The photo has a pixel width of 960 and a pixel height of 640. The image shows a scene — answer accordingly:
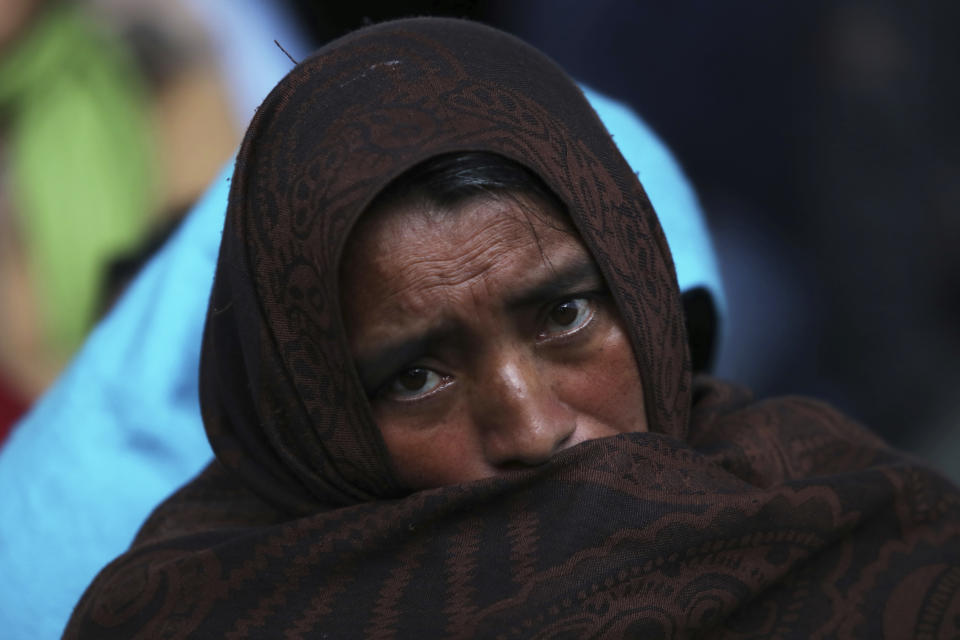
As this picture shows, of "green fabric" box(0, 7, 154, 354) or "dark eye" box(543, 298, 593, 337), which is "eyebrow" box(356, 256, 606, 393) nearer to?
"dark eye" box(543, 298, 593, 337)

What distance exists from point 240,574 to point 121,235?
2817 mm

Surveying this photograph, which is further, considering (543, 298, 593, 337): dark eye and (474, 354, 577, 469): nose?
(543, 298, 593, 337): dark eye

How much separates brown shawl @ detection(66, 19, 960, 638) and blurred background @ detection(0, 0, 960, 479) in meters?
1.56

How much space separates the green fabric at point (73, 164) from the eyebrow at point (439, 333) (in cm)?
283

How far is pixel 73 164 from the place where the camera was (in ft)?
13.5

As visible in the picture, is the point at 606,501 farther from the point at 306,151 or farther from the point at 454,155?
the point at 306,151

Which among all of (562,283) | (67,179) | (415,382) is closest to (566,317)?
(562,283)

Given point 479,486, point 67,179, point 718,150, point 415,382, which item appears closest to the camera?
point 479,486

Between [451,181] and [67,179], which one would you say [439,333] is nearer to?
[451,181]

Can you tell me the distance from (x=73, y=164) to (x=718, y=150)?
264 cm

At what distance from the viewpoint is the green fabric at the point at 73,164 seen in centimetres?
409

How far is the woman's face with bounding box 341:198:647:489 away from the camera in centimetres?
159

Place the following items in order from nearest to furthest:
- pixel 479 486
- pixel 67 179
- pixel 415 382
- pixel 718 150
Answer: pixel 479 486 → pixel 415 382 → pixel 718 150 → pixel 67 179

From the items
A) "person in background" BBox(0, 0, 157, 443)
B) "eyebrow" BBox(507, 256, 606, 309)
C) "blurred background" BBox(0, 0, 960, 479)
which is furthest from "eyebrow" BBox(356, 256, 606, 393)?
"person in background" BBox(0, 0, 157, 443)
